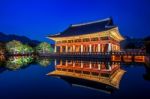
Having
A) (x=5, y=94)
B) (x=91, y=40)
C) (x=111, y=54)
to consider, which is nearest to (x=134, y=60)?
(x=111, y=54)

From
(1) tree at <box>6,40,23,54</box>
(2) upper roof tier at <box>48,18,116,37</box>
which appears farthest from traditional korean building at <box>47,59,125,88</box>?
(1) tree at <box>6,40,23,54</box>

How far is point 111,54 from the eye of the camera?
30.1 metres

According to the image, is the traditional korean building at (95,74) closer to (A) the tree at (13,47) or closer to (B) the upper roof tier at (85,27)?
(B) the upper roof tier at (85,27)

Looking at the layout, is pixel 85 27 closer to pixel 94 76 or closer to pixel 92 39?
pixel 92 39

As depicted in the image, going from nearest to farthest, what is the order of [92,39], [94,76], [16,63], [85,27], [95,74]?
[94,76]
[95,74]
[16,63]
[92,39]
[85,27]

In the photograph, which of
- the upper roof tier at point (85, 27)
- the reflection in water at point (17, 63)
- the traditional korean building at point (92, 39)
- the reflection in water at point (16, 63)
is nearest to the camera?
the reflection in water at point (16, 63)

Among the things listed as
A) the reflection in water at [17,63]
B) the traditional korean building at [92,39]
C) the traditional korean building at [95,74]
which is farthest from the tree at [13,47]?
the traditional korean building at [95,74]

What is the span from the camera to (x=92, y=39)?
122ft

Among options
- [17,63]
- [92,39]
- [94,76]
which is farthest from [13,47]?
[94,76]

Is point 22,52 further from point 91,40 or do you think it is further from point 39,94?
point 39,94

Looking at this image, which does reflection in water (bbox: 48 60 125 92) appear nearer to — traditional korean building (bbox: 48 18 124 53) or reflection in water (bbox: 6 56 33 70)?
reflection in water (bbox: 6 56 33 70)

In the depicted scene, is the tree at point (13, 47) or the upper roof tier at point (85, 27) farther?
the tree at point (13, 47)

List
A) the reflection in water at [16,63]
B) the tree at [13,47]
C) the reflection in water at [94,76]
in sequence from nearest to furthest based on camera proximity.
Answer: the reflection in water at [94,76] < the reflection in water at [16,63] < the tree at [13,47]

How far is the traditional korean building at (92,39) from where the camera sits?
3444 cm
